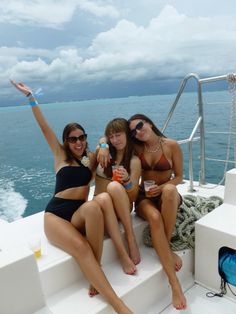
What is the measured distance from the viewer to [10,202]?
7980 mm

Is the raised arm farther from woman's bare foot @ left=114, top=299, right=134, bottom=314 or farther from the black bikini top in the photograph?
woman's bare foot @ left=114, top=299, right=134, bottom=314

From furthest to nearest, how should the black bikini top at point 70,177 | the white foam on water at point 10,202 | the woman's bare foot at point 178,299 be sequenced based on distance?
1. the white foam on water at point 10,202
2. the black bikini top at point 70,177
3. the woman's bare foot at point 178,299

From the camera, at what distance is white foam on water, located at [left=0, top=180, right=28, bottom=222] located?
6488mm

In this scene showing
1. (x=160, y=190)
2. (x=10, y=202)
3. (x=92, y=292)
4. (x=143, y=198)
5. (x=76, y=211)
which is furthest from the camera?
(x=10, y=202)

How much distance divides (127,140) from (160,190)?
1.44 ft

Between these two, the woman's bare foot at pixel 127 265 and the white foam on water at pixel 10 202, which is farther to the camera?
the white foam on water at pixel 10 202

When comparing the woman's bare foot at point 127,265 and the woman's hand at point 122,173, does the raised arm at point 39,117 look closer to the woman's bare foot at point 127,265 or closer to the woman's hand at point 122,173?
the woman's hand at point 122,173

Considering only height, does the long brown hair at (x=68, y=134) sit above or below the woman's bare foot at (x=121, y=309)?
above

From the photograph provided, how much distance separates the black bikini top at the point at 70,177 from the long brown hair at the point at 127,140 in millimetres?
189

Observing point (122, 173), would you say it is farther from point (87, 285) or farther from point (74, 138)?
point (87, 285)

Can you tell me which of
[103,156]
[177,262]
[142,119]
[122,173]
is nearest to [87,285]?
[177,262]

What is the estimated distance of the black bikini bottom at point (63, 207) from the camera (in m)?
1.87

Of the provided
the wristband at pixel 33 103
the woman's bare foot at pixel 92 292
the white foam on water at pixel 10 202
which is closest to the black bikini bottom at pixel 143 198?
the woman's bare foot at pixel 92 292

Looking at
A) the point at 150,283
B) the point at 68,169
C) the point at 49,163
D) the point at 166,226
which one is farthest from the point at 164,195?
the point at 49,163
